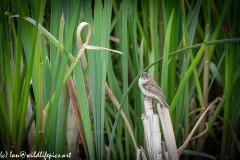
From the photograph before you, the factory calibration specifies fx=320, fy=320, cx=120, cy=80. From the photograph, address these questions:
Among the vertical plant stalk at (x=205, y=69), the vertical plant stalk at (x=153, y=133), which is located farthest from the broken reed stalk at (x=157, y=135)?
the vertical plant stalk at (x=205, y=69)

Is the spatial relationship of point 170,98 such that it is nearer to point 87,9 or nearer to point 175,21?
point 175,21

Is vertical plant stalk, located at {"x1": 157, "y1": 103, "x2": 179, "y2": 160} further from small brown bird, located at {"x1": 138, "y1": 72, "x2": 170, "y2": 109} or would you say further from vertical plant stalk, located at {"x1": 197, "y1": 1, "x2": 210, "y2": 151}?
vertical plant stalk, located at {"x1": 197, "y1": 1, "x2": 210, "y2": 151}

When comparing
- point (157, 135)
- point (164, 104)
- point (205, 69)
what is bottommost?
point (157, 135)

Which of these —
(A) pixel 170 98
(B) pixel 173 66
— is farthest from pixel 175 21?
(A) pixel 170 98

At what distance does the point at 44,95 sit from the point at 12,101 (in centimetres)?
14

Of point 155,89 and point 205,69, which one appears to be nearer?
point 155,89

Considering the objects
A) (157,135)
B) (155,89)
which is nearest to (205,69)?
(155,89)

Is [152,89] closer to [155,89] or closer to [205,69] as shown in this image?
[155,89]

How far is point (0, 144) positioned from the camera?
1.72 m

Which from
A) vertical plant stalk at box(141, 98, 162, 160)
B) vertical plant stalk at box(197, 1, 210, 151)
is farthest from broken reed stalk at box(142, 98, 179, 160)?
vertical plant stalk at box(197, 1, 210, 151)

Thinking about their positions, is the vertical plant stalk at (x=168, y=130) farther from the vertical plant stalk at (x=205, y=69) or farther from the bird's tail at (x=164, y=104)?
the vertical plant stalk at (x=205, y=69)

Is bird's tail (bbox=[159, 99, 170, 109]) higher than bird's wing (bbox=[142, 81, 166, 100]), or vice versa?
bird's wing (bbox=[142, 81, 166, 100])

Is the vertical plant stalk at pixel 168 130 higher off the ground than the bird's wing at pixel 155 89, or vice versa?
the bird's wing at pixel 155 89

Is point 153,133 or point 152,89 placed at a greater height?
point 152,89
